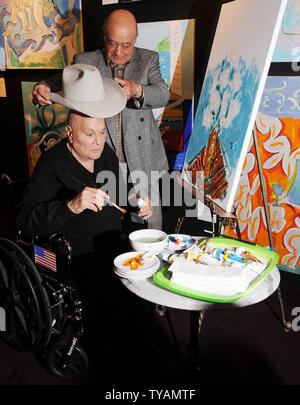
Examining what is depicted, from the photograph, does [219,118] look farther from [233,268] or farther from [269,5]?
[233,268]

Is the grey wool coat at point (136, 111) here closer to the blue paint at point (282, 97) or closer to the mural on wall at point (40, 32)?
the blue paint at point (282, 97)

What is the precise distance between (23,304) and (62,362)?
34 centimetres

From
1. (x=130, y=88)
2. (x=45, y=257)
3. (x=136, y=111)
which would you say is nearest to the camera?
(x=45, y=257)

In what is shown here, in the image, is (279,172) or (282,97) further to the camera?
(279,172)

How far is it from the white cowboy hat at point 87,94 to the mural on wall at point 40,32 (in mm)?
1476

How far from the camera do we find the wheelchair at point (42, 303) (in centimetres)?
158

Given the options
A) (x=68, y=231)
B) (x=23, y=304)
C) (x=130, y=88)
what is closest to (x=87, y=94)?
(x=130, y=88)

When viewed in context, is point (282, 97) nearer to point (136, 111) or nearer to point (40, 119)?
point (136, 111)

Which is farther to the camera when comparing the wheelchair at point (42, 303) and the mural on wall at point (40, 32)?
the mural on wall at point (40, 32)

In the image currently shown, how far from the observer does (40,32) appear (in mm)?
3285

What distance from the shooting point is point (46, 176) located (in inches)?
68.6

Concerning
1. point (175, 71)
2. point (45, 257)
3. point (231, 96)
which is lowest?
point (45, 257)
